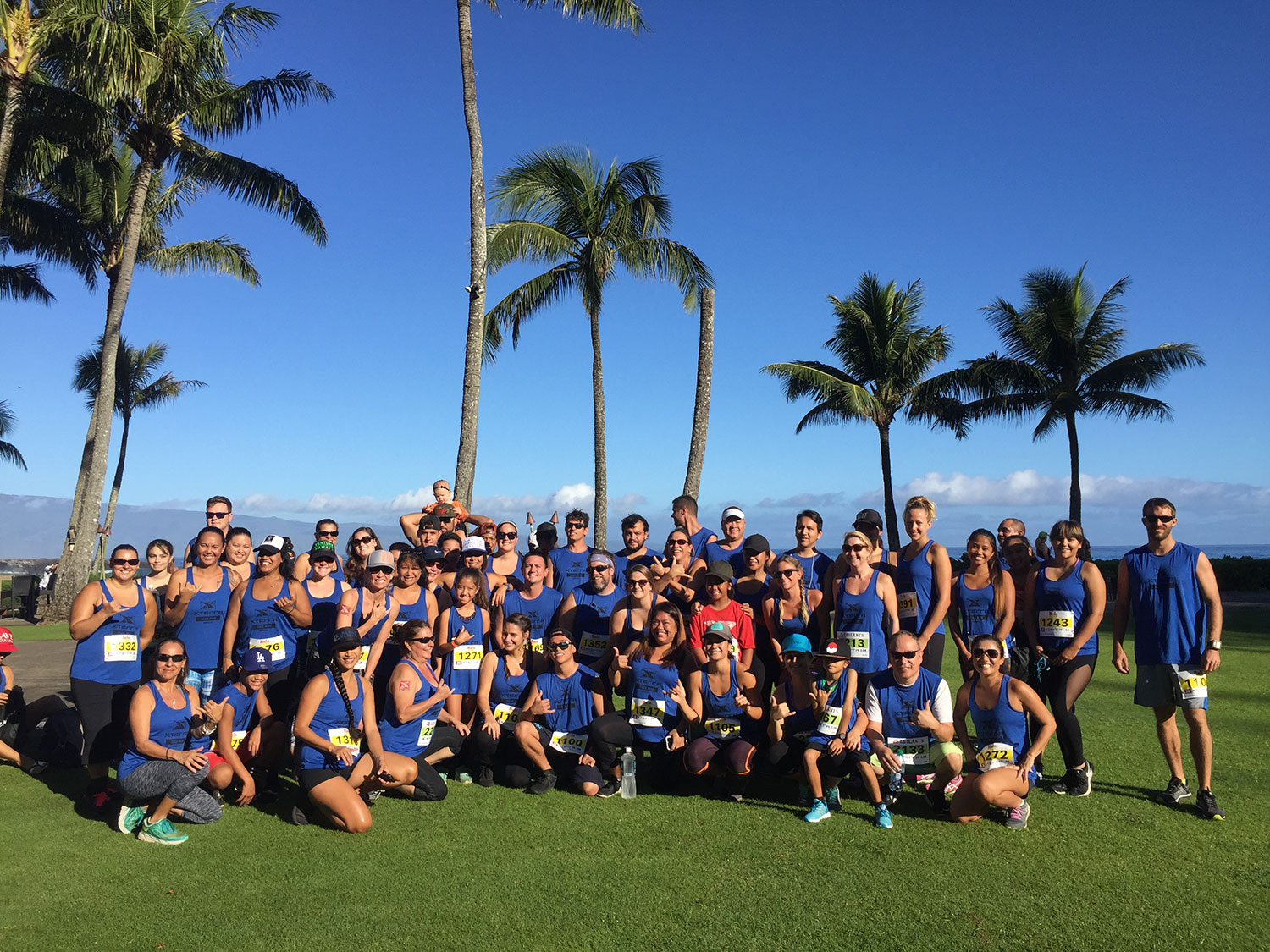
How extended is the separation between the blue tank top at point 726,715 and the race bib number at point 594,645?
110 centimetres

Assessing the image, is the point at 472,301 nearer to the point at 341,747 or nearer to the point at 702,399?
the point at 702,399

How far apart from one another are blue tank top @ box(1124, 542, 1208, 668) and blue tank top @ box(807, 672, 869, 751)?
2.01 metres

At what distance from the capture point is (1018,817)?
5645 millimetres

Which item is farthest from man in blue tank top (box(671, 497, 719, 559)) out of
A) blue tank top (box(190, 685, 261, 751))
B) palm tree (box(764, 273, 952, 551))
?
palm tree (box(764, 273, 952, 551))

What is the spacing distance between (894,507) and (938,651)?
25.6m

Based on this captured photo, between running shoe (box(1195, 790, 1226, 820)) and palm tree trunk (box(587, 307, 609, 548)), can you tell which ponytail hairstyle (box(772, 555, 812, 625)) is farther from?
palm tree trunk (box(587, 307, 609, 548))

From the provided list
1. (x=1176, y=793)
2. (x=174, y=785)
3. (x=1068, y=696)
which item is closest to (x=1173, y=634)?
(x=1068, y=696)

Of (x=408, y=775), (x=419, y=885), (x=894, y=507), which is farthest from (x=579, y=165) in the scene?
(x=894, y=507)

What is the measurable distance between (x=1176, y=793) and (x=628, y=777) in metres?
3.83

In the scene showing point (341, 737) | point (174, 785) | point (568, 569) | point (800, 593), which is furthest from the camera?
point (568, 569)

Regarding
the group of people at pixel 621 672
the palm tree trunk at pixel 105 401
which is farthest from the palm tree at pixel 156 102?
the group of people at pixel 621 672

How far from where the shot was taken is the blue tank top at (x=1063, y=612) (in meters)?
6.62

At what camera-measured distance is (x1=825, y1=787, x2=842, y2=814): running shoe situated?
6062 mm

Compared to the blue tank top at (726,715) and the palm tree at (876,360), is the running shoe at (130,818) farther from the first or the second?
the palm tree at (876,360)
